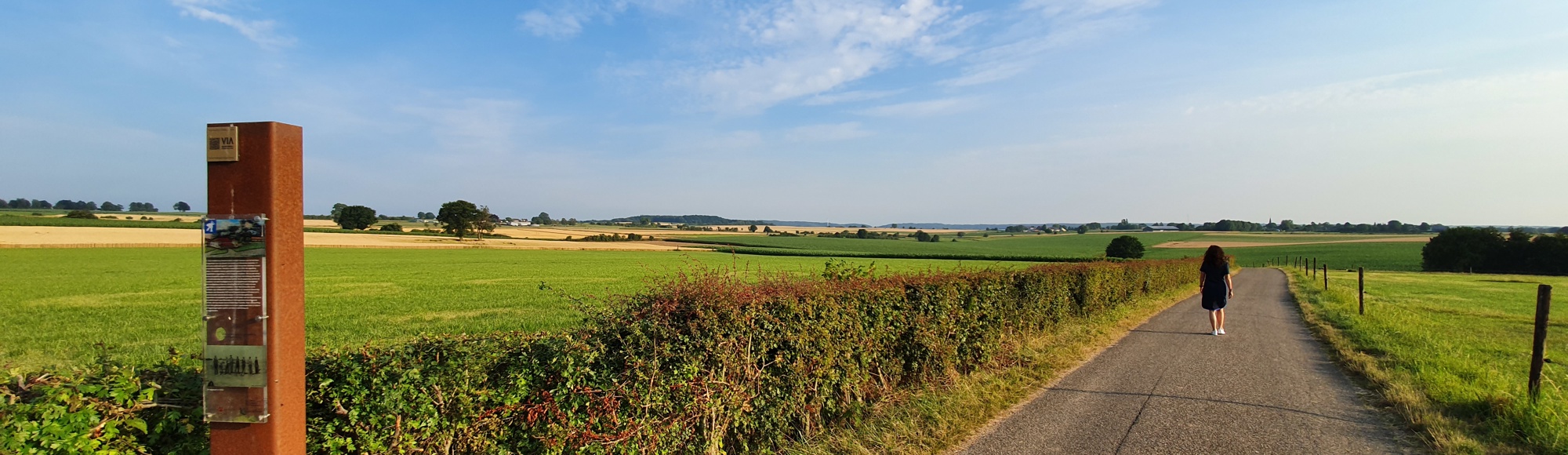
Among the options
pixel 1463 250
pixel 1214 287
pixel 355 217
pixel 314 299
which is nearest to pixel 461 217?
pixel 355 217

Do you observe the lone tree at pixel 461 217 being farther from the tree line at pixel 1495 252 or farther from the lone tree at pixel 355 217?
the tree line at pixel 1495 252

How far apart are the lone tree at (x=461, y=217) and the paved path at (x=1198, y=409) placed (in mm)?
90741

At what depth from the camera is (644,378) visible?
3.98 m

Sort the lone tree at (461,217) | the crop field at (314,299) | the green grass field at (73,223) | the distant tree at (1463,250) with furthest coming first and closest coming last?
the lone tree at (461,217), the distant tree at (1463,250), the green grass field at (73,223), the crop field at (314,299)

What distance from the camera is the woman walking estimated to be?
11.1 metres

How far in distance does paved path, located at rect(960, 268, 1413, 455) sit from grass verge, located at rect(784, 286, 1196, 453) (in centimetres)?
19

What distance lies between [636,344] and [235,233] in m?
2.15

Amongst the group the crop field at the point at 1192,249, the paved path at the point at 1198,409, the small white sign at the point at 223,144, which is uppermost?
the small white sign at the point at 223,144

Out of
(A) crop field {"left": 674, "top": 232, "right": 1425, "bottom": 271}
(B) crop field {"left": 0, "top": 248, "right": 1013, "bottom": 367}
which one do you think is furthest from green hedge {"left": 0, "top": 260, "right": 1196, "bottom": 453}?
(A) crop field {"left": 674, "top": 232, "right": 1425, "bottom": 271}

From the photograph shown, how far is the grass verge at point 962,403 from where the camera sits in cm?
489

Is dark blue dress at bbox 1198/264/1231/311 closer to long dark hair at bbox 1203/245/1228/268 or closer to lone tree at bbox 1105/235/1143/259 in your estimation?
long dark hair at bbox 1203/245/1228/268

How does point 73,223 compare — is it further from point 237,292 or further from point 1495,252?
point 1495,252

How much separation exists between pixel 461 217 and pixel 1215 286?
91463 mm

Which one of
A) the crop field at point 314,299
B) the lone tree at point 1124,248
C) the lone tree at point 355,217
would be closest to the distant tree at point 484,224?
the lone tree at point 355,217
